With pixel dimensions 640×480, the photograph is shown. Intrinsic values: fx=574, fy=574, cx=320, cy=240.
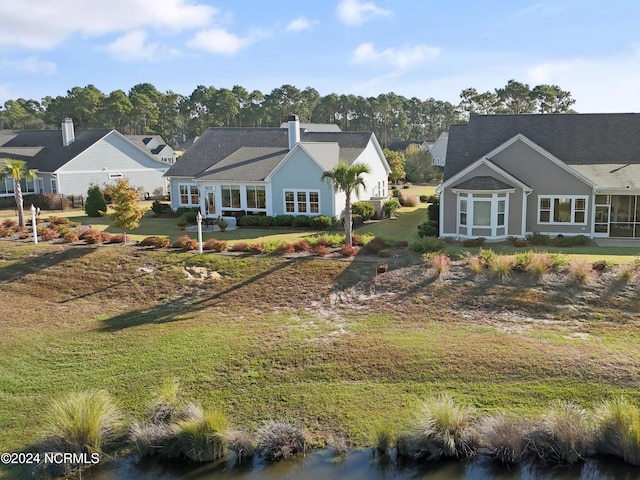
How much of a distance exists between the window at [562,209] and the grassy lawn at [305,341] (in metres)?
8.87

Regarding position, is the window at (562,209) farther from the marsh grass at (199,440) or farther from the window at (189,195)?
the window at (189,195)

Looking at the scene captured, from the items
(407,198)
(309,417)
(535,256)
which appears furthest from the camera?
(407,198)

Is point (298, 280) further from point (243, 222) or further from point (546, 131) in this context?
point (546, 131)

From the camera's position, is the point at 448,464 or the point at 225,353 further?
the point at 225,353

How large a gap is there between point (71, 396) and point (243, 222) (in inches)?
854

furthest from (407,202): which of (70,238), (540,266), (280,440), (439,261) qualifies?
(280,440)

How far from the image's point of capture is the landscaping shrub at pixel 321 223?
32.6 metres

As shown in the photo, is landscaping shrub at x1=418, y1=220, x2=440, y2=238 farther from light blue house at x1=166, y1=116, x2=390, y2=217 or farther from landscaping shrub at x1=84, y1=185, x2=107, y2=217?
landscaping shrub at x1=84, y1=185, x2=107, y2=217

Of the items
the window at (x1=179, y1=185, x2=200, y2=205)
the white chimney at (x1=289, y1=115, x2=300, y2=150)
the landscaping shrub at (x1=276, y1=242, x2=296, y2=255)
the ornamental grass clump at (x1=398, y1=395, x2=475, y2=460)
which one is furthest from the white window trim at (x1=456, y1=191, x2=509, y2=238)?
the window at (x1=179, y1=185, x2=200, y2=205)

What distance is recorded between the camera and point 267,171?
116 ft

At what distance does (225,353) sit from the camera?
641 inches

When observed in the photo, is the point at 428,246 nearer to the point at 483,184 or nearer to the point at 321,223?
the point at 483,184

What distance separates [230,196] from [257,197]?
1.83 metres

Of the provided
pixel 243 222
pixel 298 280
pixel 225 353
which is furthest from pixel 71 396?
pixel 243 222
